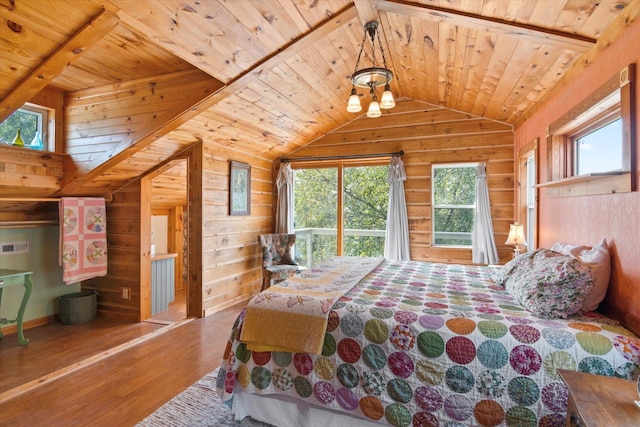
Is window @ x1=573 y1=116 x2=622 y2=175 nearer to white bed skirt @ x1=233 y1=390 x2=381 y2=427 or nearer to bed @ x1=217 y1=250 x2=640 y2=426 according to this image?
bed @ x1=217 y1=250 x2=640 y2=426

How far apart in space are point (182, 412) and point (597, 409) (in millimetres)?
2188

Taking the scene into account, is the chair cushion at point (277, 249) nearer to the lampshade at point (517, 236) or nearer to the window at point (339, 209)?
the window at point (339, 209)

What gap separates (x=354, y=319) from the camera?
1807 mm

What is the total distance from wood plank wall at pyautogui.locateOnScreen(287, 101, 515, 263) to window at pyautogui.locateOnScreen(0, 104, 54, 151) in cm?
351

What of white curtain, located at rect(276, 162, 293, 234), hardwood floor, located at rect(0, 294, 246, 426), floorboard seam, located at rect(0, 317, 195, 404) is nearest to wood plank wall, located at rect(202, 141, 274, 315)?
white curtain, located at rect(276, 162, 293, 234)

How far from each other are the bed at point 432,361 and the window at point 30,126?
2.93 m

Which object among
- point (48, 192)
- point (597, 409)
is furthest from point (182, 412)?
point (48, 192)

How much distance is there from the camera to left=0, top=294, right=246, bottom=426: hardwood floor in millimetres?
2129

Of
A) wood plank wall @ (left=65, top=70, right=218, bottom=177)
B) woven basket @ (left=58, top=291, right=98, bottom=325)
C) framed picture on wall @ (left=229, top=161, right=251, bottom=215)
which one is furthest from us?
framed picture on wall @ (left=229, top=161, right=251, bottom=215)

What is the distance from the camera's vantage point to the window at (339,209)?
196 inches

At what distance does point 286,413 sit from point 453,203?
11.7ft

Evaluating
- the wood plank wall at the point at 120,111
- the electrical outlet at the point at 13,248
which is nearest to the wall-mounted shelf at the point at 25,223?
the electrical outlet at the point at 13,248

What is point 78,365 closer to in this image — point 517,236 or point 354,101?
point 354,101

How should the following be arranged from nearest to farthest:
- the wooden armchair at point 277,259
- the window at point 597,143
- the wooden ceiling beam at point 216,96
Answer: the window at point 597,143
the wooden ceiling beam at point 216,96
the wooden armchair at point 277,259
